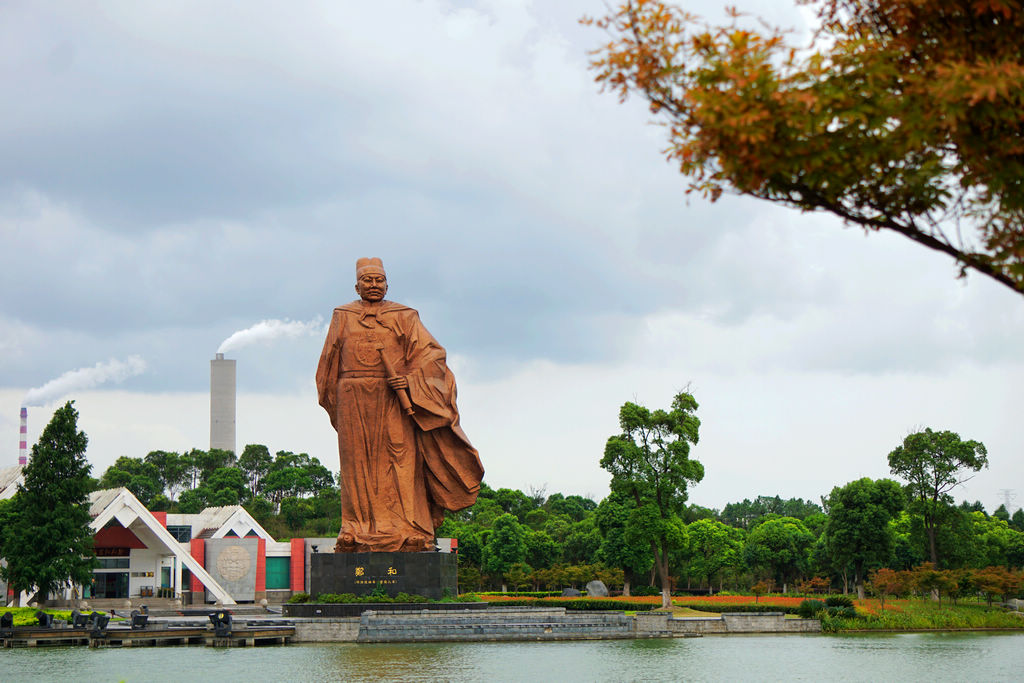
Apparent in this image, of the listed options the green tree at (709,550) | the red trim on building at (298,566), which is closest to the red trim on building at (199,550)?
the red trim on building at (298,566)

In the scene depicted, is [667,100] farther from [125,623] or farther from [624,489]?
[624,489]

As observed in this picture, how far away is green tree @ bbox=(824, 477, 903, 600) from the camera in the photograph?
4278 cm

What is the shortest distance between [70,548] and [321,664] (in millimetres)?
15025

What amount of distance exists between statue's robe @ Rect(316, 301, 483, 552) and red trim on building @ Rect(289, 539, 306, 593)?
2466cm

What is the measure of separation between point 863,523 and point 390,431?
78.4ft

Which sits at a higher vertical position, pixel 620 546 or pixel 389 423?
pixel 389 423

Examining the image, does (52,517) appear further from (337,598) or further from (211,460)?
(211,460)

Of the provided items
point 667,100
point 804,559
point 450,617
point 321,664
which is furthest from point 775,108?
point 804,559

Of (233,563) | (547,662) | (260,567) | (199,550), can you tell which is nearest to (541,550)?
(260,567)

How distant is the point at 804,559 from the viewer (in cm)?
5738

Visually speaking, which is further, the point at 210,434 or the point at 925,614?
the point at 210,434

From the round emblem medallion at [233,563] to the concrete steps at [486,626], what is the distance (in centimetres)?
2583

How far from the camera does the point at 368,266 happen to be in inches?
1102

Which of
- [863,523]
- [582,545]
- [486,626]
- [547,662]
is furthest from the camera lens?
[582,545]
